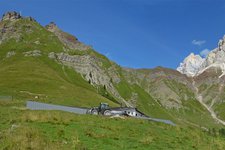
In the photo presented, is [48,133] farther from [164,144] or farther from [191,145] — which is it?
[191,145]

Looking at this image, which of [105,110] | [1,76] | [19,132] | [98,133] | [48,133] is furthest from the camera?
[1,76]

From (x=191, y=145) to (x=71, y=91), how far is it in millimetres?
154061

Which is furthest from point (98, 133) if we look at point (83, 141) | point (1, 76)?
point (1, 76)

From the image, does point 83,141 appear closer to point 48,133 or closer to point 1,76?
point 48,133

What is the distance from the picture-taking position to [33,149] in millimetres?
20406

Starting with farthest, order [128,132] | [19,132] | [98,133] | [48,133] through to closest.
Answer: [128,132]
[98,133]
[48,133]
[19,132]

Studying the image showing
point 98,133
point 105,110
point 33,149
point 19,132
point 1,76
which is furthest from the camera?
point 1,76

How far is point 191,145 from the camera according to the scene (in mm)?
29141

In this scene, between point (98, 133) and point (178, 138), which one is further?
point (178, 138)

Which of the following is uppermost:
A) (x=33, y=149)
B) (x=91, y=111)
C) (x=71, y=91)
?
(x=71, y=91)

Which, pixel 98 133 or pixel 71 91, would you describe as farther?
pixel 71 91

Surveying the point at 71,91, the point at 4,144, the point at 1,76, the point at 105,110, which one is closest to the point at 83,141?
the point at 4,144

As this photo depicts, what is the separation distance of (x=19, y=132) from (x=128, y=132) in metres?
11.3

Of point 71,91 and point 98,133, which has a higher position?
point 71,91
